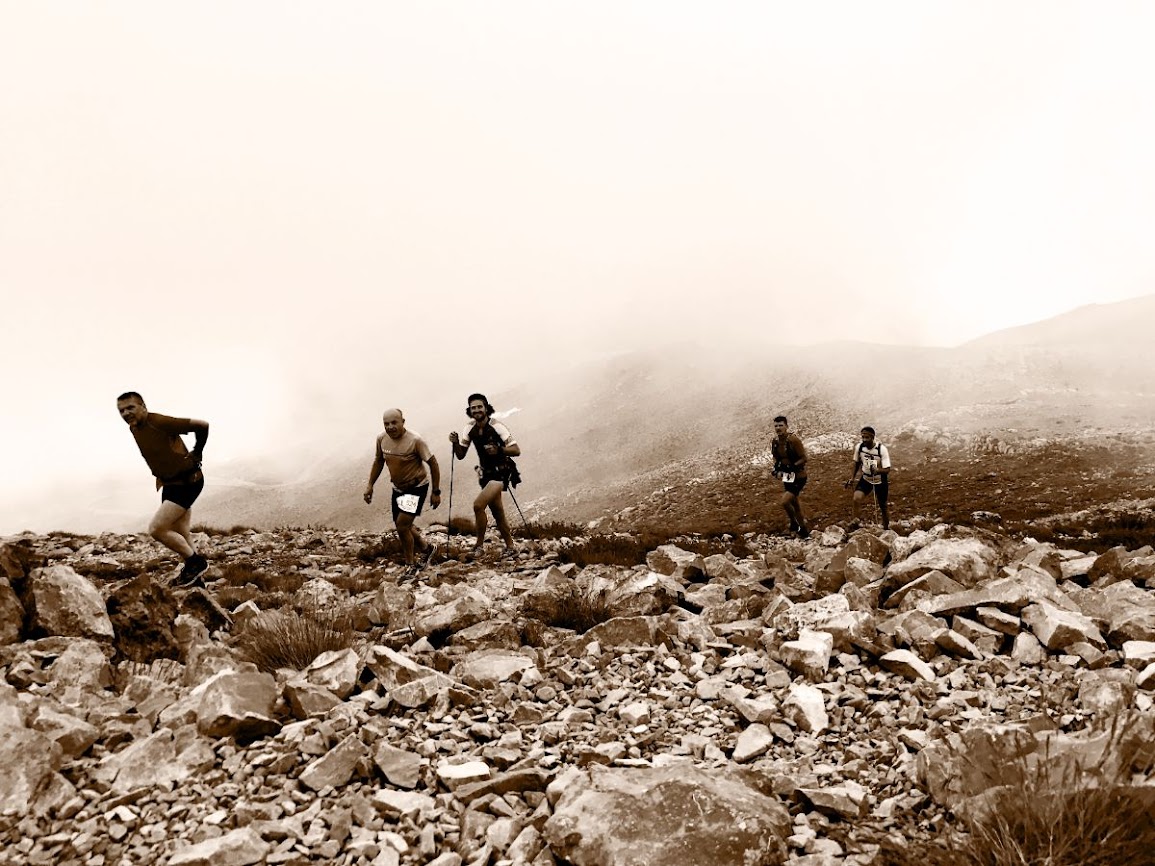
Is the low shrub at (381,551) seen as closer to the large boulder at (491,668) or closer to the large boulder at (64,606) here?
the large boulder at (64,606)

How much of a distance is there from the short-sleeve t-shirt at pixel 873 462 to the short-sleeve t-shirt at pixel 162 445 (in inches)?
615

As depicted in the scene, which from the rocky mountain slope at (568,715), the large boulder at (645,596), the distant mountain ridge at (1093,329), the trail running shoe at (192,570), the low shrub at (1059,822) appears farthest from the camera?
the distant mountain ridge at (1093,329)

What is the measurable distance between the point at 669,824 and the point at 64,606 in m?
6.23

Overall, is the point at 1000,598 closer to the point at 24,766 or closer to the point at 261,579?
the point at 24,766

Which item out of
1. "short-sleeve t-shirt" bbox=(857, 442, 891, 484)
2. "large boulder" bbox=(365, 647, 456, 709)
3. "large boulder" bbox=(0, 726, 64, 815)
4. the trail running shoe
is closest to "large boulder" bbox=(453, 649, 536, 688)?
"large boulder" bbox=(365, 647, 456, 709)

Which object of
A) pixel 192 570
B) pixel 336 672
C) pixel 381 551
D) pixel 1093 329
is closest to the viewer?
pixel 336 672

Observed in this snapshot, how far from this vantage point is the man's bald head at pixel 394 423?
1072 cm

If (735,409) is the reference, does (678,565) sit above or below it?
above

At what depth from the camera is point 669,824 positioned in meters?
3.11

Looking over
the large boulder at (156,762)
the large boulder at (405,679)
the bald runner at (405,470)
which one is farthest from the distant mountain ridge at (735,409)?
the large boulder at (156,762)

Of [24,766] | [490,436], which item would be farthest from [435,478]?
[24,766]

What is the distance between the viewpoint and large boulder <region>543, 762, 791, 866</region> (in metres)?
2.99

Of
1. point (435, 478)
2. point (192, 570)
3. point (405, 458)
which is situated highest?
point (405, 458)

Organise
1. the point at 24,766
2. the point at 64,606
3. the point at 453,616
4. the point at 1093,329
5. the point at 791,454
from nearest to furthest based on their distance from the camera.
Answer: the point at 24,766
the point at 64,606
the point at 453,616
the point at 791,454
the point at 1093,329
